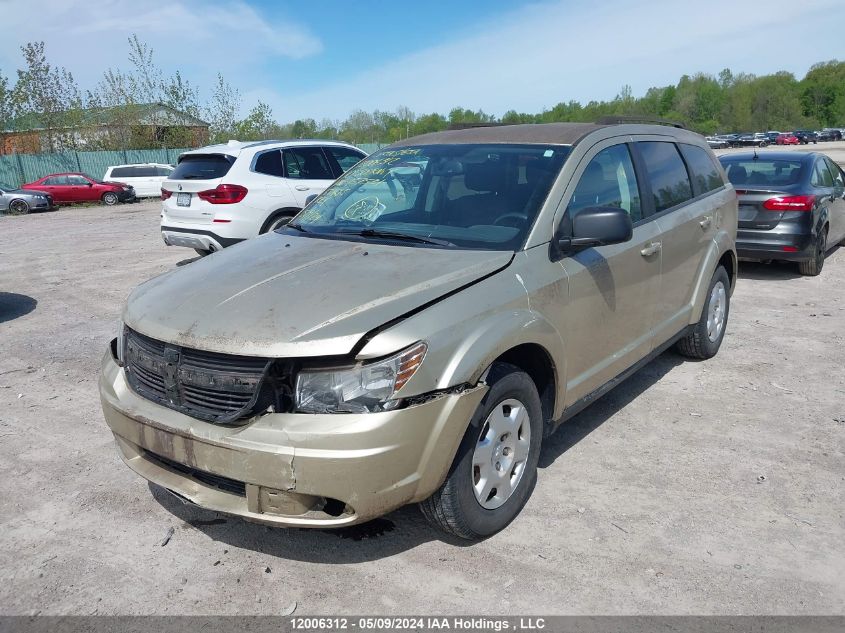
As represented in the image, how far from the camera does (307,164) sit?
998cm

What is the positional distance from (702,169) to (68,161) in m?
36.2

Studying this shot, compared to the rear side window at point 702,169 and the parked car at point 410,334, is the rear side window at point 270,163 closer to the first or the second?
the parked car at point 410,334

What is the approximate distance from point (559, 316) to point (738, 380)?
2551mm

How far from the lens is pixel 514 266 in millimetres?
3215

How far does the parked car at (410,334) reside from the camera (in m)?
2.61

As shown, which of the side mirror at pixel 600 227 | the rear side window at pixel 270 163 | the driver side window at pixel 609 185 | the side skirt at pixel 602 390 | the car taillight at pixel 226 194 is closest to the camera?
the side mirror at pixel 600 227

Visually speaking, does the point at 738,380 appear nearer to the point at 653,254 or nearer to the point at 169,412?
the point at 653,254

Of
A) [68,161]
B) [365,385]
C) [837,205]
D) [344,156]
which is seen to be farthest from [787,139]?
[365,385]

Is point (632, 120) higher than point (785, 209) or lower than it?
higher

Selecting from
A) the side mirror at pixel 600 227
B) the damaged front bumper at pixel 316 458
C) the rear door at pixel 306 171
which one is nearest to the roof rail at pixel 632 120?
the side mirror at pixel 600 227

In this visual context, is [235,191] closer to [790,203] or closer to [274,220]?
[274,220]

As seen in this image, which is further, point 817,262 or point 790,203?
point 817,262

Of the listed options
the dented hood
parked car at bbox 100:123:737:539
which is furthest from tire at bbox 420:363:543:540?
the dented hood

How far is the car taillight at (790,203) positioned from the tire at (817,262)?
1.69 ft
